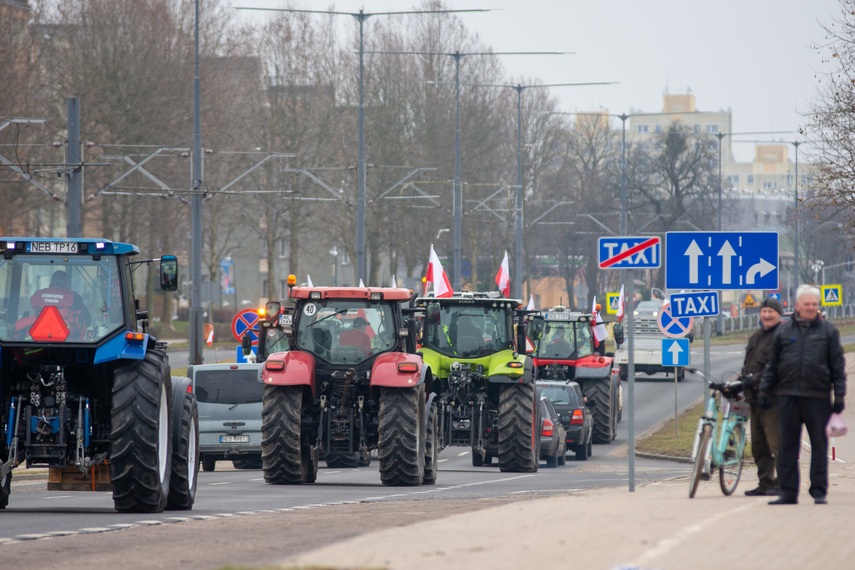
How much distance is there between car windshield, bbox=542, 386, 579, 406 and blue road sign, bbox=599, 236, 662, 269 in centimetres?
1110

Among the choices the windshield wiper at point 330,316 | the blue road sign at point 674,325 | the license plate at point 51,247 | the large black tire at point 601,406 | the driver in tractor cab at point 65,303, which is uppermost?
the license plate at point 51,247

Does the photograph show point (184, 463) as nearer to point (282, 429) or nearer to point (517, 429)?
point (282, 429)

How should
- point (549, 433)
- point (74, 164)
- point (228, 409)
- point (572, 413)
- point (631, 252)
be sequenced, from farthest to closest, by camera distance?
point (74, 164) → point (572, 413) → point (549, 433) → point (228, 409) → point (631, 252)

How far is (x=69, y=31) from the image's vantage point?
158ft

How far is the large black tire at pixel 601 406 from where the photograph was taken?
3009 centimetres

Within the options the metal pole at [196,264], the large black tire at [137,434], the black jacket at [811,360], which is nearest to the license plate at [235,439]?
the metal pole at [196,264]

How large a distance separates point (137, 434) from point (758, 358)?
5426 mm

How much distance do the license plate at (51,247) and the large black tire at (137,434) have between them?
1.15 metres

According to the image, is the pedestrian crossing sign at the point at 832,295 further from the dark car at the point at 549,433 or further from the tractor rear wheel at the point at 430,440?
the tractor rear wheel at the point at 430,440

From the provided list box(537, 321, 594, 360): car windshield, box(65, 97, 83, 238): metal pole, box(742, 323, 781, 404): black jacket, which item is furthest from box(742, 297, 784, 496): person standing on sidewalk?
box(537, 321, 594, 360): car windshield

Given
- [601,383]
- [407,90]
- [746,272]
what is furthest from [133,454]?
[407,90]

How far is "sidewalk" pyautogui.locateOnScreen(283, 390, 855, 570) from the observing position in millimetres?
7527

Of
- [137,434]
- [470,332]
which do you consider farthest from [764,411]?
[470,332]

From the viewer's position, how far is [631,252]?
14.8m
